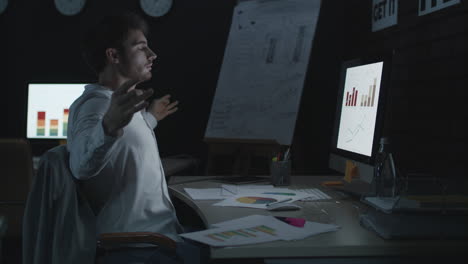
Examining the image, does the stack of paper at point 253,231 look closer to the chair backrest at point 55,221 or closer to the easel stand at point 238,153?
the chair backrest at point 55,221

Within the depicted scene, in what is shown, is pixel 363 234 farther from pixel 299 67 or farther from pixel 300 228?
pixel 299 67

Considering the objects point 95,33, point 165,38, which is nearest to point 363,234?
point 95,33

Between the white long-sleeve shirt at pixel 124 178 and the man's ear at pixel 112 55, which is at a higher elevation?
the man's ear at pixel 112 55

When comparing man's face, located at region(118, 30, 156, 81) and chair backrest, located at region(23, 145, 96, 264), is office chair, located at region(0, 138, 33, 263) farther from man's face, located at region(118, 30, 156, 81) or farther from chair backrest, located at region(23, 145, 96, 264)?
chair backrest, located at region(23, 145, 96, 264)

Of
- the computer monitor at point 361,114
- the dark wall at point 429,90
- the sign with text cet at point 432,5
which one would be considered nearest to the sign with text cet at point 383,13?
the dark wall at point 429,90

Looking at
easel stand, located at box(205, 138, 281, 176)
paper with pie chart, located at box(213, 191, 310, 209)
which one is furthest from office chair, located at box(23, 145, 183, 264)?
easel stand, located at box(205, 138, 281, 176)

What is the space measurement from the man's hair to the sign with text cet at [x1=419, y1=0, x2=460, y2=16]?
45.2 inches

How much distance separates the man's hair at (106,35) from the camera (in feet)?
5.62

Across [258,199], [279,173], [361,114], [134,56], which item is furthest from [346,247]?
[134,56]

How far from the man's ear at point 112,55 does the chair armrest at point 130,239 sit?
623 millimetres

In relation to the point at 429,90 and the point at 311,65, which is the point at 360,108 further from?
the point at 311,65

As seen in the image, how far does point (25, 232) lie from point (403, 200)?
3.42ft

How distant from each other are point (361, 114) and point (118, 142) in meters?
0.86

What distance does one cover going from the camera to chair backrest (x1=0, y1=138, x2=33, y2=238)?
2223 millimetres
